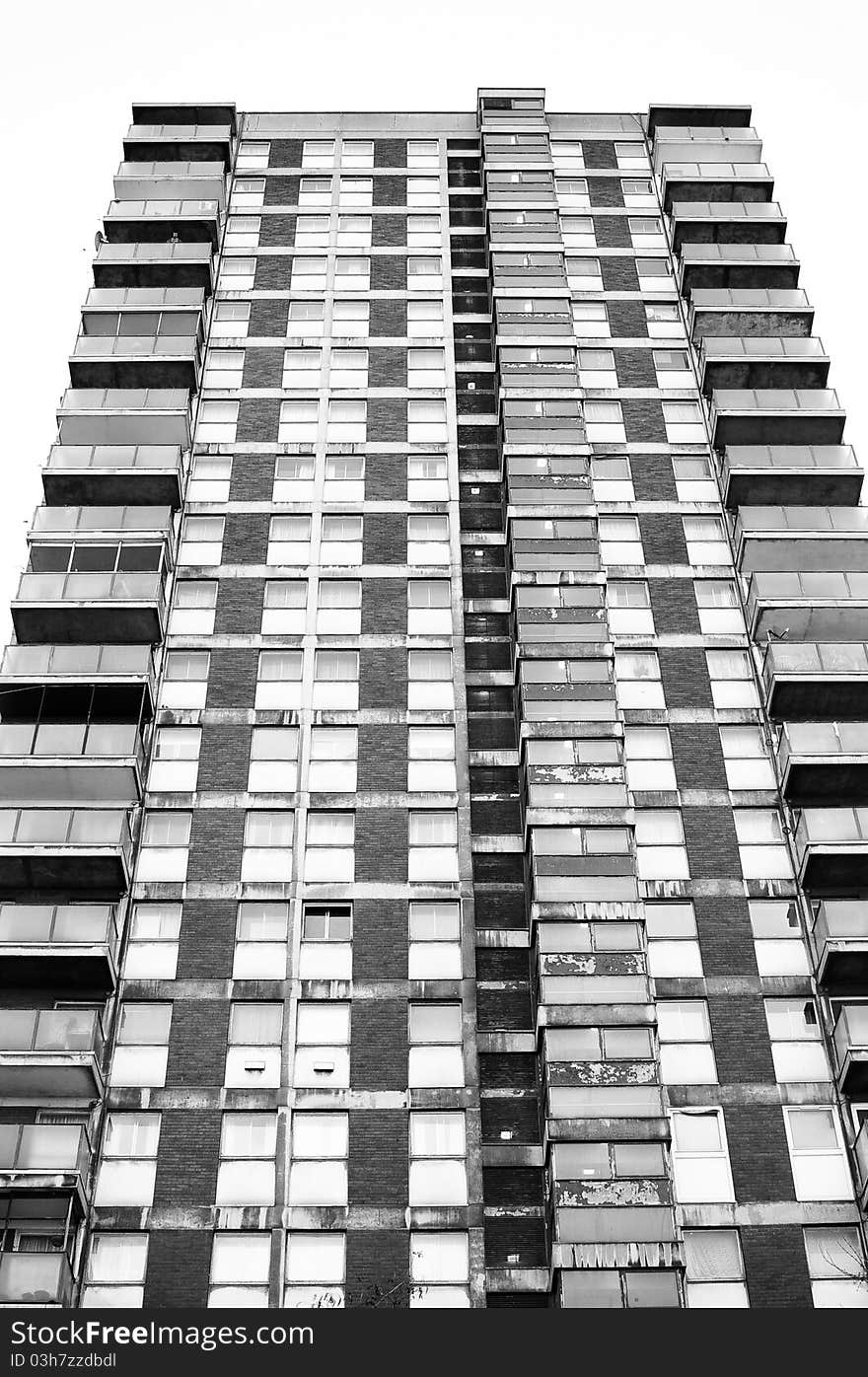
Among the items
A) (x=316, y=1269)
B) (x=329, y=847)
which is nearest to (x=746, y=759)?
(x=329, y=847)

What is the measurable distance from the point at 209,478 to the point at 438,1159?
24196 mm

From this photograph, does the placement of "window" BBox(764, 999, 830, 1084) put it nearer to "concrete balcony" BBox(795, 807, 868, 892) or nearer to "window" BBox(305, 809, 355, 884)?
"concrete balcony" BBox(795, 807, 868, 892)

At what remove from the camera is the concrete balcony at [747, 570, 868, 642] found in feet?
154

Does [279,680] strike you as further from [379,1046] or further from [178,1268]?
[178,1268]

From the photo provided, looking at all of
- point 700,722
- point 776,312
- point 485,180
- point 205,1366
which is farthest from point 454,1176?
point 485,180

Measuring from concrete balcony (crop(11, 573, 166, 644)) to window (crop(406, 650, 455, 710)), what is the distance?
721cm

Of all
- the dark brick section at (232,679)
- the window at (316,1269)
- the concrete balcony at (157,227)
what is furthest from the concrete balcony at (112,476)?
the window at (316,1269)

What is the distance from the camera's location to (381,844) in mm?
43469

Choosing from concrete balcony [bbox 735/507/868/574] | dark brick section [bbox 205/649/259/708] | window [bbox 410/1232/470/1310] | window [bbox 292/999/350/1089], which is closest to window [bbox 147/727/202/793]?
dark brick section [bbox 205/649/259/708]

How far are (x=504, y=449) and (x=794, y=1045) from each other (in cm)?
2182

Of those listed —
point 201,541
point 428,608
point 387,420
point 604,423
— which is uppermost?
point 387,420

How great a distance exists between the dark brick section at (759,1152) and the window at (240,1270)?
34.4 ft

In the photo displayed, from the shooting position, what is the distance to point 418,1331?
96.5ft

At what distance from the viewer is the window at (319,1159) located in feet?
123
